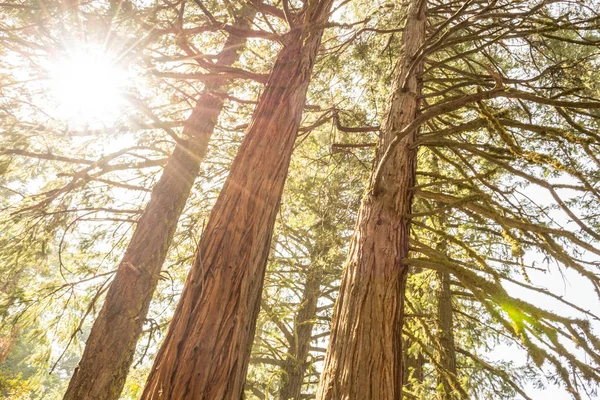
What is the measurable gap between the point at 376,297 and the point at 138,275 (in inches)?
138

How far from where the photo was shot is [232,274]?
7.05ft

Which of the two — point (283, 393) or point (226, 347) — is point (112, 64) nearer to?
point (226, 347)

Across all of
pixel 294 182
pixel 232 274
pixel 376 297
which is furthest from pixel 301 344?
pixel 232 274

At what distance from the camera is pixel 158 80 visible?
452cm

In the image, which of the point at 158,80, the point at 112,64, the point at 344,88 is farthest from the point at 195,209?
the point at 344,88

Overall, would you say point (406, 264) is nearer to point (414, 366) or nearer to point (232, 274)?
point (232, 274)

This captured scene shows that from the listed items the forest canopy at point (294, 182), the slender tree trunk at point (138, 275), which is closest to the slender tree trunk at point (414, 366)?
the forest canopy at point (294, 182)

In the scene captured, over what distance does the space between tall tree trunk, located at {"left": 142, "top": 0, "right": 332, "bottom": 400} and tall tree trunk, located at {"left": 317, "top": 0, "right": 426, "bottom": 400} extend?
2.11 feet

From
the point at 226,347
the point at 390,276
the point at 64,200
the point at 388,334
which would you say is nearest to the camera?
the point at 226,347

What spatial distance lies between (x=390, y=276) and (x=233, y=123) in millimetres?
4948

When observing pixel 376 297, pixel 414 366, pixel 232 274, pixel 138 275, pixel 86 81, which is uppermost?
pixel 86 81

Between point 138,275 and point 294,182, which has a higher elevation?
point 294,182

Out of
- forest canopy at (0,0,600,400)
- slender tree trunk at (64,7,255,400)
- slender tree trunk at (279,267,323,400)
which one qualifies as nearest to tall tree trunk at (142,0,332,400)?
forest canopy at (0,0,600,400)

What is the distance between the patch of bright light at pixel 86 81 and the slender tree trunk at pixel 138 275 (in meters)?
1.06
